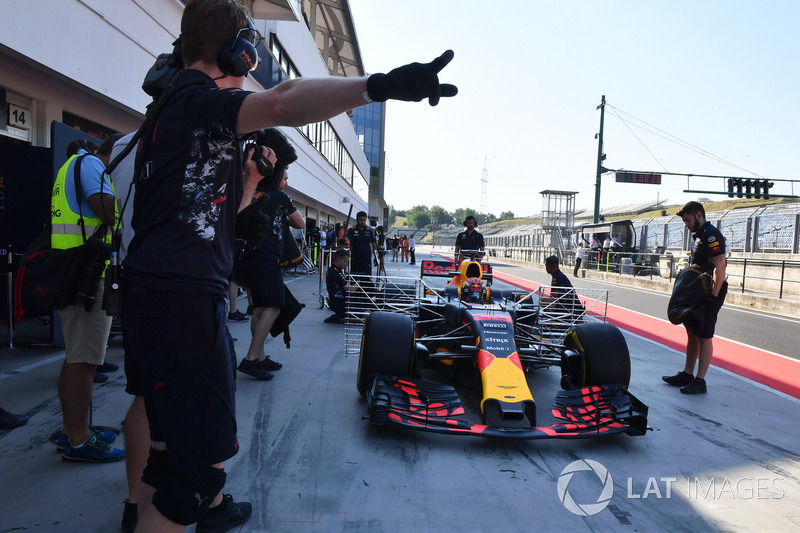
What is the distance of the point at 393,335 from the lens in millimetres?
3734

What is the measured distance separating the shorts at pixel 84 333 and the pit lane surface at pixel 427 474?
0.57 meters

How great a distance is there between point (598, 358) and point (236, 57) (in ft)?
10.9

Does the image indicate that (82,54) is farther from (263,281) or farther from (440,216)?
(440,216)

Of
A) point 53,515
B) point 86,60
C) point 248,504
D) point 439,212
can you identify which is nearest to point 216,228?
point 248,504

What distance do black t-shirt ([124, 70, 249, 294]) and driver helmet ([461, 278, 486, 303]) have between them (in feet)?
12.3

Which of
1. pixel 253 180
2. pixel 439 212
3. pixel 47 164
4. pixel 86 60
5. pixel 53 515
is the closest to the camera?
pixel 253 180

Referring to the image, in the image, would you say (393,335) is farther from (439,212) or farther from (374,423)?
(439,212)

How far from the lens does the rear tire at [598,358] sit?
3.85 metres

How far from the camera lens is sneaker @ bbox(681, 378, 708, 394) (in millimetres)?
4594

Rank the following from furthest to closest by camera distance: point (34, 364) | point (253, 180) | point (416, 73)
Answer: point (34, 364) < point (253, 180) < point (416, 73)

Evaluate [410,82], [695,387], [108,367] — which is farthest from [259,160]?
[695,387]

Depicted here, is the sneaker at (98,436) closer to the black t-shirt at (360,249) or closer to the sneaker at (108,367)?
the sneaker at (108,367)

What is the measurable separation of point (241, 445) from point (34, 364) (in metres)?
2.48

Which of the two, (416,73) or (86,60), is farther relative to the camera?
(86,60)
